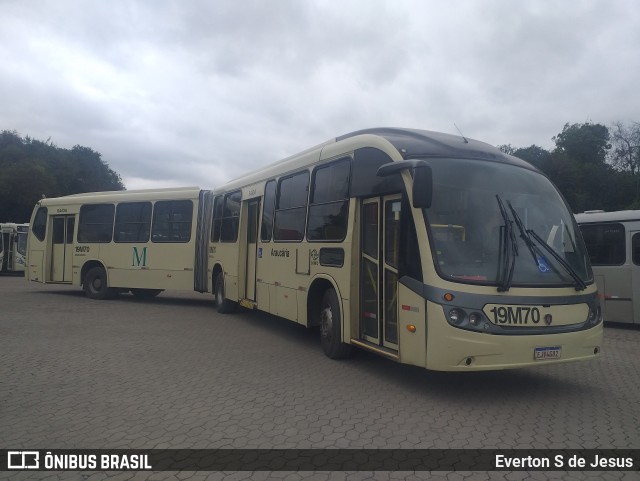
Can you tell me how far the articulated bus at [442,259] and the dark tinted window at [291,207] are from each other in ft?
1.03

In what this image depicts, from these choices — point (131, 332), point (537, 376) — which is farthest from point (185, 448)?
point (131, 332)

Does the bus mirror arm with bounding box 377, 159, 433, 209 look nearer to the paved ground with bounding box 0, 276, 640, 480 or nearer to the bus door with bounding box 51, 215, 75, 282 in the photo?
the paved ground with bounding box 0, 276, 640, 480

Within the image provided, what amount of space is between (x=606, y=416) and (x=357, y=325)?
10.5 feet

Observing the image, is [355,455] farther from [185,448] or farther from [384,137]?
[384,137]

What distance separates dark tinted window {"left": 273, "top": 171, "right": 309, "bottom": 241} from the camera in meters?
9.01

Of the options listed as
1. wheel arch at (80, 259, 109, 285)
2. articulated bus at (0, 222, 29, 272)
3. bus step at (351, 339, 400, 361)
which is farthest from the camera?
articulated bus at (0, 222, 29, 272)

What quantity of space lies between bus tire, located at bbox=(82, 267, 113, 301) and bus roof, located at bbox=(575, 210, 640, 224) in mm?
14122

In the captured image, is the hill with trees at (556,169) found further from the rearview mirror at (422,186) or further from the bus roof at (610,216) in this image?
the rearview mirror at (422,186)

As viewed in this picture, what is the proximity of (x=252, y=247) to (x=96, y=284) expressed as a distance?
7.90 metres

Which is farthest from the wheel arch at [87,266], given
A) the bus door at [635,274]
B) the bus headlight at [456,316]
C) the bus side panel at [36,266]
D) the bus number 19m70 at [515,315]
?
the bus door at [635,274]

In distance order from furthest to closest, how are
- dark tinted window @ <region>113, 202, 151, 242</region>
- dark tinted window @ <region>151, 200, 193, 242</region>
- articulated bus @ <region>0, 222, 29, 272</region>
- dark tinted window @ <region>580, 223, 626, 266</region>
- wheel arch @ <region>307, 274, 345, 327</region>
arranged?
articulated bus @ <region>0, 222, 29, 272</region>
dark tinted window @ <region>113, 202, 151, 242</region>
dark tinted window @ <region>151, 200, 193, 242</region>
dark tinted window @ <region>580, 223, 626, 266</region>
wheel arch @ <region>307, 274, 345, 327</region>

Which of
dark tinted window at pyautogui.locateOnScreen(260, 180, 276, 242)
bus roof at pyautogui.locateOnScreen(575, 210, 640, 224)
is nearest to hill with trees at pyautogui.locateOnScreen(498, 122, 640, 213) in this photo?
bus roof at pyautogui.locateOnScreen(575, 210, 640, 224)

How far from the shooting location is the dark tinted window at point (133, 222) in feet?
51.9

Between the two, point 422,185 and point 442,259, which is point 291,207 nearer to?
point 422,185
